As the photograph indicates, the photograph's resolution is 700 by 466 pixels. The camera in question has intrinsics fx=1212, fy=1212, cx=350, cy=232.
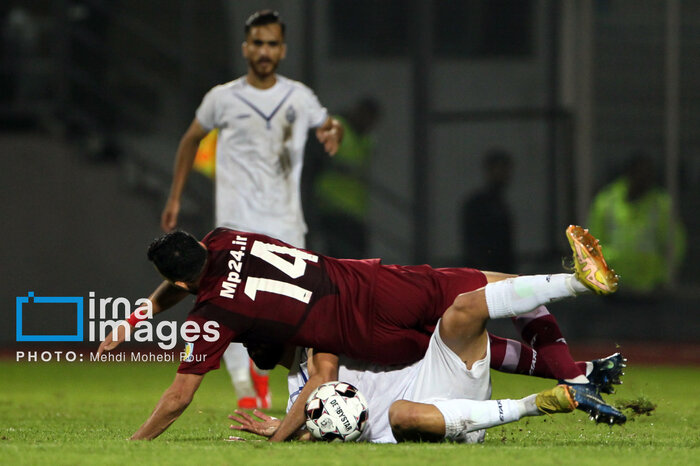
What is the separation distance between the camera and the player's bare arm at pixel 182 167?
312 inches

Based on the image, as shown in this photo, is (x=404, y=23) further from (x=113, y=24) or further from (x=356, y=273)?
(x=356, y=273)

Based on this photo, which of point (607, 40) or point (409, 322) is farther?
point (607, 40)

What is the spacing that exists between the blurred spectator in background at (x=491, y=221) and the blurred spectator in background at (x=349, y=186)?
1124mm

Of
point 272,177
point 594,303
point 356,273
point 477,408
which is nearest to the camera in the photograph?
point 477,408

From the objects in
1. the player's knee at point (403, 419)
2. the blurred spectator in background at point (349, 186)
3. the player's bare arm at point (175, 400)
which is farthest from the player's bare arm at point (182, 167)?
the blurred spectator in background at point (349, 186)

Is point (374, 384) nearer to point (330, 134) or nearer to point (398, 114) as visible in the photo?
point (330, 134)

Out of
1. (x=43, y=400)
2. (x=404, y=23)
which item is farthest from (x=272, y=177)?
(x=404, y=23)

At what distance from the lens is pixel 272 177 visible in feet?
25.8

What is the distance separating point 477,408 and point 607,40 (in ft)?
26.5

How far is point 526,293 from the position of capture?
534 centimetres

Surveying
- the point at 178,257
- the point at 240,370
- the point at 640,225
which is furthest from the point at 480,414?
the point at 640,225

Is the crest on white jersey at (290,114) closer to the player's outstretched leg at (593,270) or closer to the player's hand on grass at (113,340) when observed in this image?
the player's hand on grass at (113,340)

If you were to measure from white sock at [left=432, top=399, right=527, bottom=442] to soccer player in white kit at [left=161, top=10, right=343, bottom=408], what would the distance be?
259 cm

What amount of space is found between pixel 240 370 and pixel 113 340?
195 cm
